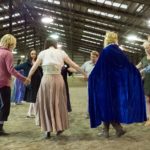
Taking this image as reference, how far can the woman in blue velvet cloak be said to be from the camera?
650 cm

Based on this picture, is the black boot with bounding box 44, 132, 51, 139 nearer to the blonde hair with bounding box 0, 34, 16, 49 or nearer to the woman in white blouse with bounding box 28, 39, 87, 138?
the woman in white blouse with bounding box 28, 39, 87, 138

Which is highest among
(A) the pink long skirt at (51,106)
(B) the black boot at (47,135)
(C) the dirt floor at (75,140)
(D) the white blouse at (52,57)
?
(D) the white blouse at (52,57)

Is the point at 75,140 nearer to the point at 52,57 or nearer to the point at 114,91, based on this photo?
the point at 114,91

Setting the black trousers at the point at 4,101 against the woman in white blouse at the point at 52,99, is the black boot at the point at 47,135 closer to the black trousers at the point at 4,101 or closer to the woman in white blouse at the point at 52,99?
the woman in white blouse at the point at 52,99

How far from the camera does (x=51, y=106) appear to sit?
6.51m

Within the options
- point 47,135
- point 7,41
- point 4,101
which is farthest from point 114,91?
point 7,41

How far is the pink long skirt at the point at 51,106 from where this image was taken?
21.4 feet

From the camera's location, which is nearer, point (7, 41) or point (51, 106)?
point (51, 106)

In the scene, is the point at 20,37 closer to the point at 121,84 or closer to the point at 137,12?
the point at 137,12

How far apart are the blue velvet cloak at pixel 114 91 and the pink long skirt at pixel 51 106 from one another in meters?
0.54

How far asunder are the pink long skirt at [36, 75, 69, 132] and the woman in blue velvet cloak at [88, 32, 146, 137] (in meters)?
0.53

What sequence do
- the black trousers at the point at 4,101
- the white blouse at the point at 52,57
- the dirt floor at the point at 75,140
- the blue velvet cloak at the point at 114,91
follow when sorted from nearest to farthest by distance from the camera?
the dirt floor at the point at 75,140 → the blue velvet cloak at the point at 114,91 → the white blouse at the point at 52,57 → the black trousers at the point at 4,101

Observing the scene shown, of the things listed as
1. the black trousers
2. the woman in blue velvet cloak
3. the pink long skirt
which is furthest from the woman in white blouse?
the black trousers

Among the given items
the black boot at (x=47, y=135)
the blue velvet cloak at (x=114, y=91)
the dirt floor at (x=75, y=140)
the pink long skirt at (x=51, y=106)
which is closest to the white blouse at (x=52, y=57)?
the pink long skirt at (x=51, y=106)
